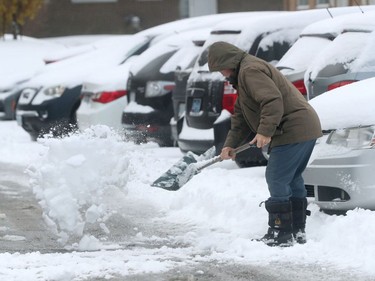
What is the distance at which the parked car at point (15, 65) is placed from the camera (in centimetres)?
2114

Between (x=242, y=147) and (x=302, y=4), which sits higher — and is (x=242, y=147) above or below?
above

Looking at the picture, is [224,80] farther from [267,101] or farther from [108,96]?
[267,101]

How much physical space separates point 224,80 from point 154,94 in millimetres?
2918

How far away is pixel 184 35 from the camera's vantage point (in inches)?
615

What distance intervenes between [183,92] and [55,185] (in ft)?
17.3

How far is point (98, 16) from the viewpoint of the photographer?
3531 cm

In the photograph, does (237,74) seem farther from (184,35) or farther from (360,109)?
(184,35)

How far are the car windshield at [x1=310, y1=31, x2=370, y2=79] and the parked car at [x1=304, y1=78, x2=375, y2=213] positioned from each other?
1259 mm

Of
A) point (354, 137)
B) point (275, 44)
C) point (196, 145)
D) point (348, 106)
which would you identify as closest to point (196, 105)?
point (196, 145)

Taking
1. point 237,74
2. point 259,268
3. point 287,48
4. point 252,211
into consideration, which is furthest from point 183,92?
point 259,268

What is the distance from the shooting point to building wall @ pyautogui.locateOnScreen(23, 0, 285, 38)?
113ft

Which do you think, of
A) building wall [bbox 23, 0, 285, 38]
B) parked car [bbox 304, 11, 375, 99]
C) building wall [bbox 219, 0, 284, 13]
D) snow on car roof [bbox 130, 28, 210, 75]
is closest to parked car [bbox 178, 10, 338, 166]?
parked car [bbox 304, 11, 375, 99]

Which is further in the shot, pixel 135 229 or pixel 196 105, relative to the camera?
pixel 196 105

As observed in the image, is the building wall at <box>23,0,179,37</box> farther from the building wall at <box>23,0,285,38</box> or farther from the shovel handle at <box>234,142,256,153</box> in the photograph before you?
the shovel handle at <box>234,142,256,153</box>
